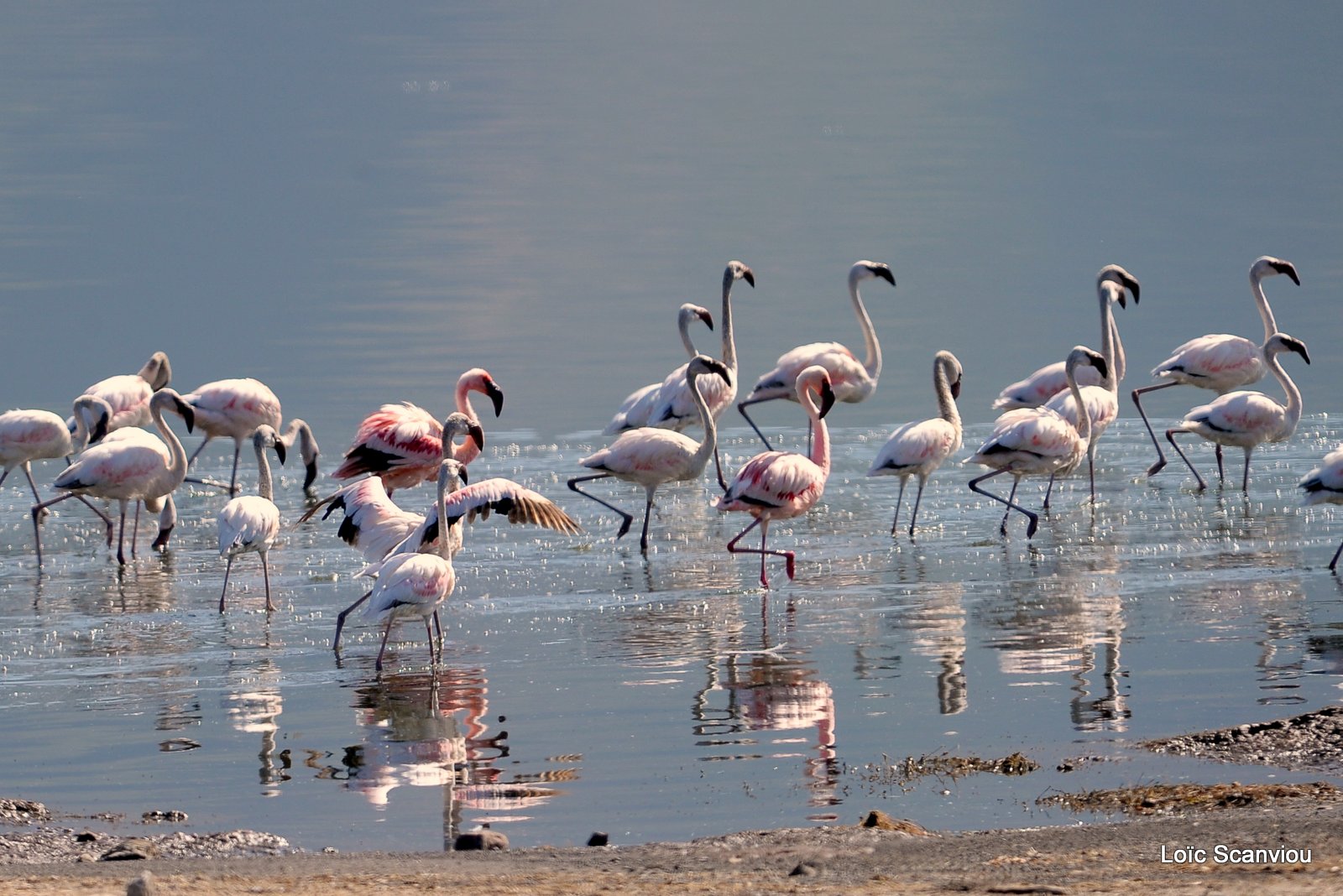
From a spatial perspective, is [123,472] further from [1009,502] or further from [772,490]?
[1009,502]

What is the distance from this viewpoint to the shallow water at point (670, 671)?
655 cm

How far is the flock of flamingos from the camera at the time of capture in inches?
384

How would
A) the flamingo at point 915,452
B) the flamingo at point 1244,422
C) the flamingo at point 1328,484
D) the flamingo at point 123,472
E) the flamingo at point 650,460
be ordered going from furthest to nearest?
the flamingo at point 1244,422, the flamingo at point 915,452, the flamingo at point 650,460, the flamingo at point 123,472, the flamingo at point 1328,484

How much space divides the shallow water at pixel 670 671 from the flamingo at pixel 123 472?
15.4 inches

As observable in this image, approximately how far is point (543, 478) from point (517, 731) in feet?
19.6

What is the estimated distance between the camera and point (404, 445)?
11930 mm

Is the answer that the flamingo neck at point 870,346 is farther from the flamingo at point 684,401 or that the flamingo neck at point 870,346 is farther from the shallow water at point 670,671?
the shallow water at point 670,671

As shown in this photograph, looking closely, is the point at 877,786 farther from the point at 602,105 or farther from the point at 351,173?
the point at 602,105

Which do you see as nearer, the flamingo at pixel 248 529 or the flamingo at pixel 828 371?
the flamingo at pixel 248 529

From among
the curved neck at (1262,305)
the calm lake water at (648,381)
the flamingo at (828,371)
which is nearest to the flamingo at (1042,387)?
the calm lake water at (648,381)

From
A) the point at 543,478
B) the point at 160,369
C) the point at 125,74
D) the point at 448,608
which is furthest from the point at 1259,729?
the point at 125,74

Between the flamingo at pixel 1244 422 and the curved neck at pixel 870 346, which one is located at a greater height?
the curved neck at pixel 870 346

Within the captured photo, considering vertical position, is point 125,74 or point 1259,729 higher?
point 125,74

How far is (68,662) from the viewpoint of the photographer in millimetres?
8750
